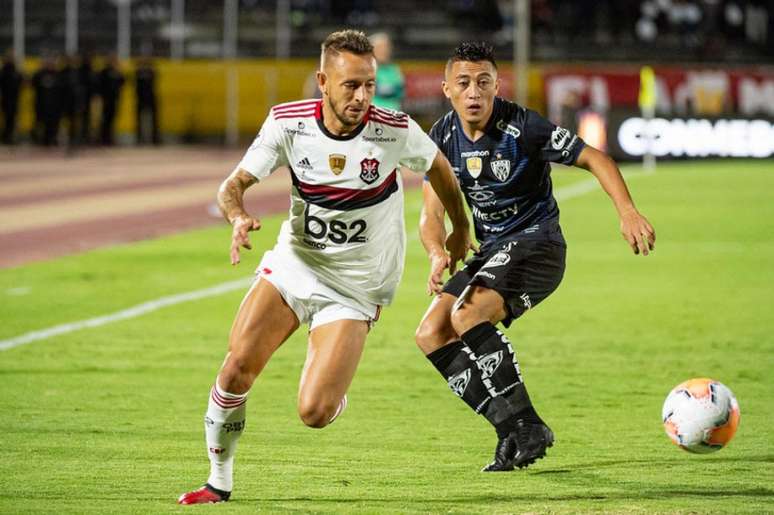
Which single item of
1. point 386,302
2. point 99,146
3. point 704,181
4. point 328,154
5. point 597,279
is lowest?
point 99,146

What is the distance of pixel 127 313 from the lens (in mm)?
13258

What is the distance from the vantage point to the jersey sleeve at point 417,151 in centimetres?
701

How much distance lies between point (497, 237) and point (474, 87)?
83 cm

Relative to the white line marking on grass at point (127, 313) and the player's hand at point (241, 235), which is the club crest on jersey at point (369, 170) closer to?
the player's hand at point (241, 235)

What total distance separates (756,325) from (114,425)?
6245mm

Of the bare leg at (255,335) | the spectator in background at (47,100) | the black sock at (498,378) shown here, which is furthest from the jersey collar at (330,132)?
the spectator in background at (47,100)

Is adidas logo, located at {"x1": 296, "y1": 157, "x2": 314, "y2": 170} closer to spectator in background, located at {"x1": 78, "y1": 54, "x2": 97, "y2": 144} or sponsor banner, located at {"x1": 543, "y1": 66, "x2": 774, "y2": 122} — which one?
spectator in background, located at {"x1": 78, "y1": 54, "x2": 97, "y2": 144}

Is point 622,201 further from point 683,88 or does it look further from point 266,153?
point 683,88

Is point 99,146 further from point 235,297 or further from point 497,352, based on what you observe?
point 497,352

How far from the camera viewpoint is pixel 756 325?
12680mm

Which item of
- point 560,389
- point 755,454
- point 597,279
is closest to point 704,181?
point 597,279

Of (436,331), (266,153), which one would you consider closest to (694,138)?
(436,331)

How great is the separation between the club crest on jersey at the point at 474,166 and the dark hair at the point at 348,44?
115cm

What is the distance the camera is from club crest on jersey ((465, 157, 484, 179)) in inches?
306
